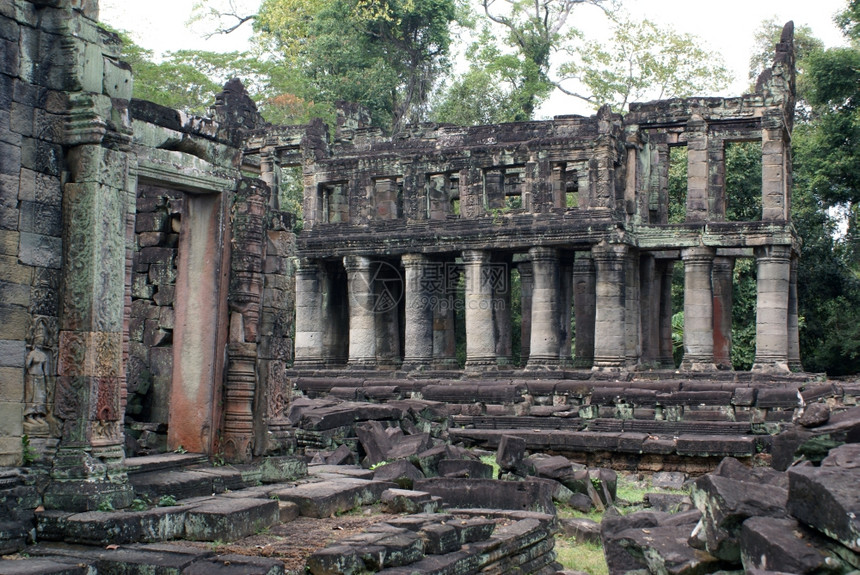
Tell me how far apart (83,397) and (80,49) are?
2.76m

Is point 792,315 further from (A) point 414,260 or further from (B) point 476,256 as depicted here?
(A) point 414,260

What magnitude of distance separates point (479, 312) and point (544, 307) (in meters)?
1.69

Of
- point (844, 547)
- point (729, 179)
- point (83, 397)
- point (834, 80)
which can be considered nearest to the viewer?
point (844, 547)

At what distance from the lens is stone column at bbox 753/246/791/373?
23.5m

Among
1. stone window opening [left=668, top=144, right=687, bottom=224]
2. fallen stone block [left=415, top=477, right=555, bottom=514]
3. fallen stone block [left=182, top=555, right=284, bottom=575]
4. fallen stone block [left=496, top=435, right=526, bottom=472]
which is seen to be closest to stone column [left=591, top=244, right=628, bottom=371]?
stone window opening [left=668, top=144, right=687, bottom=224]

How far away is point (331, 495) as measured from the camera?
855 cm

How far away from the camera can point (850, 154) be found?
29203mm

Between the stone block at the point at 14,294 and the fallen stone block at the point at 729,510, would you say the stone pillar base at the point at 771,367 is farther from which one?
the stone block at the point at 14,294

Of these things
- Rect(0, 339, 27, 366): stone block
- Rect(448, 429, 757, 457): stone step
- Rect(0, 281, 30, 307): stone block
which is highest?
Rect(0, 281, 30, 307): stone block

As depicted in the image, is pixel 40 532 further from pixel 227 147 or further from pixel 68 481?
pixel 227 147

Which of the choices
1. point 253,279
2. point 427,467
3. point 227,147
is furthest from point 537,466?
point 227,147

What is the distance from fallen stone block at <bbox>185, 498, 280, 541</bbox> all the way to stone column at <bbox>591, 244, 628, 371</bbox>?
1680cm

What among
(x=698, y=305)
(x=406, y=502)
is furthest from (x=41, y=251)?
(x=698, y=305)

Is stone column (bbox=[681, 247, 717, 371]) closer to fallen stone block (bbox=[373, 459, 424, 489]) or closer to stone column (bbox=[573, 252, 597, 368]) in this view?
stone column (bbox=[573, 252, 597, 368])
